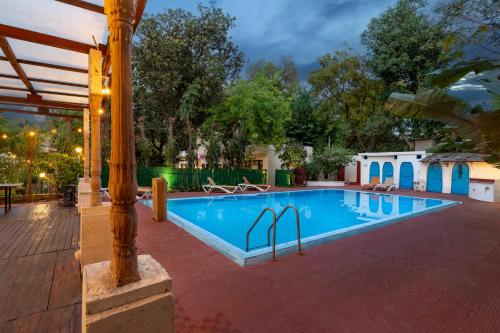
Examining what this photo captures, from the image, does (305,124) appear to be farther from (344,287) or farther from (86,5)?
(86,5)

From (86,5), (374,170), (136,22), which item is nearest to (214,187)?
(136,22)

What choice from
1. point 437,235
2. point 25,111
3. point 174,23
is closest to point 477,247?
→ point 437,235

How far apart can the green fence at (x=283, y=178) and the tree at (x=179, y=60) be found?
7396 mm

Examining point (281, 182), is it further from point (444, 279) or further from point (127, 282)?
point (127, 282)

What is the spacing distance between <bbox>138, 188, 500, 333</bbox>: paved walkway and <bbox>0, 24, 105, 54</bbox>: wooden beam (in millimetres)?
3926

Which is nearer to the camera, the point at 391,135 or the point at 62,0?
the point at 62,0

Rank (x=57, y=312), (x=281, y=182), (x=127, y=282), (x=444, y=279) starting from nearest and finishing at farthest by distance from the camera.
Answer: (x=127, y=282) → (x=57, y=312) → (x=444, y=279) → (x=281, y=182)

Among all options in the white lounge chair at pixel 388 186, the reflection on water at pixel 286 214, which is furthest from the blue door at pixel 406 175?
the reflection on water at pixel 286 214

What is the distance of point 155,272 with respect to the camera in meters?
1.71

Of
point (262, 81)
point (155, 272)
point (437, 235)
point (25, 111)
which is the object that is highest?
point (262, 81)

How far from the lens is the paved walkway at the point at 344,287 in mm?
2650

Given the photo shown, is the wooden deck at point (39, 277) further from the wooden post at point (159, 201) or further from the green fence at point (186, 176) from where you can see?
the green fence at point (186, 176)

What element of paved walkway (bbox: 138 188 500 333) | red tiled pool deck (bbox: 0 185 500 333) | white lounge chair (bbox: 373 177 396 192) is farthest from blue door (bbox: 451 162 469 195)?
paved walkway (bbox: 138 188 500 333)

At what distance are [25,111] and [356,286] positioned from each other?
40.4 feet
